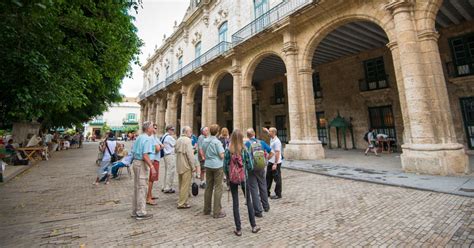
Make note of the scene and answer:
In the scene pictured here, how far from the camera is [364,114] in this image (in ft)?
45.0

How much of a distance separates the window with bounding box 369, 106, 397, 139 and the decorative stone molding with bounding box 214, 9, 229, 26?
513 inches

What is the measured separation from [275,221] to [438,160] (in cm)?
576

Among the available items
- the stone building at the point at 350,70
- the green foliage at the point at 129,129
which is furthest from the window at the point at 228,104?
the green foliage at the point at 129,129

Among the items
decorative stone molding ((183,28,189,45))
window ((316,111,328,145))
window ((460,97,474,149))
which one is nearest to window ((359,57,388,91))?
window ((316,111,328,145))

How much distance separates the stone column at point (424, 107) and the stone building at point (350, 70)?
0.03 meters

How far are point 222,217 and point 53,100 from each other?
4.20 metres

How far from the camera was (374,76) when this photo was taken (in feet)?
43.6

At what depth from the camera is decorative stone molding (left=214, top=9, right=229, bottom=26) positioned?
1702cm

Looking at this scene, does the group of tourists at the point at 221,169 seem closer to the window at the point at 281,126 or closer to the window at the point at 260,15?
the window at the point at 260,15

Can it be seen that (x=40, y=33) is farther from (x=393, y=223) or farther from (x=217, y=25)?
(x=217, y=25)

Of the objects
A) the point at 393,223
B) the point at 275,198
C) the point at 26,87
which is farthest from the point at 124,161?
the point at 393,223

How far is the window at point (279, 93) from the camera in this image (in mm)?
18617

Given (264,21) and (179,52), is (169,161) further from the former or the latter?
(179,52)

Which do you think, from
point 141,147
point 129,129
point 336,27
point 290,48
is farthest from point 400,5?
point 129,129
